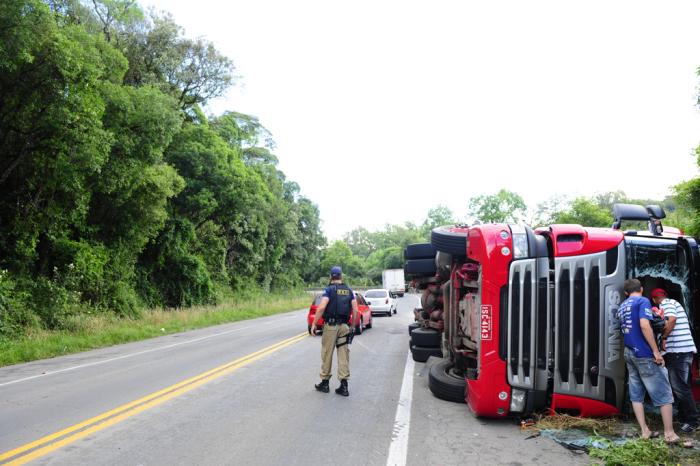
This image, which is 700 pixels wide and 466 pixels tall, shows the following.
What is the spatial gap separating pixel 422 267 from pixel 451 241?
2986 millimetres

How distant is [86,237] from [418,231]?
109979mm

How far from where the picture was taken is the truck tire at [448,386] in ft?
23.4

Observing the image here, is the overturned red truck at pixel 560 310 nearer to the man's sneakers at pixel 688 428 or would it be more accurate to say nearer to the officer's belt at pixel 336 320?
the man's sneakers at pixel 688 428

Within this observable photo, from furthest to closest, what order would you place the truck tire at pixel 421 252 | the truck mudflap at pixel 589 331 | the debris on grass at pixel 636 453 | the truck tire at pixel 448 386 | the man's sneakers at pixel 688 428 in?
the truck tire at pixel 421 252
the truck tire at pixel 448 386
the truck mudflap at pixel 589 331
the man's sneakers at pixel 688 428
the debris on grass at pixel 636 453

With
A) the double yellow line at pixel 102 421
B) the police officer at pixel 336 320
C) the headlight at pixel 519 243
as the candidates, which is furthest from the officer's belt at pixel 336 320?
the headlight at pixel 519 243

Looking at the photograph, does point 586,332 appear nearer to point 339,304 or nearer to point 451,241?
point 451,241

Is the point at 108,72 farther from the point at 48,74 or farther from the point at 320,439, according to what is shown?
the point at 320,439

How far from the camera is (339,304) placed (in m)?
8.04

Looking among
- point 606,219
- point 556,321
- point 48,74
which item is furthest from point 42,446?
point 606,219

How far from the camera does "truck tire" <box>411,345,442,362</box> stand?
9.56m

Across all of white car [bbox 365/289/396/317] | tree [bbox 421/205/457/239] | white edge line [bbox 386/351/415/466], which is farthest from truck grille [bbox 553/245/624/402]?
tree [bbox 421/205/457/239]

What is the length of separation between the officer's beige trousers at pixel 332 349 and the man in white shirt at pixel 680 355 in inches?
166

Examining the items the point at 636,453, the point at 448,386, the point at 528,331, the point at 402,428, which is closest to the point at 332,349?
the point at 448,386

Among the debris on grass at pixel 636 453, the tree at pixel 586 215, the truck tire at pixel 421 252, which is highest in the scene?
the tree at pixel 586 215
